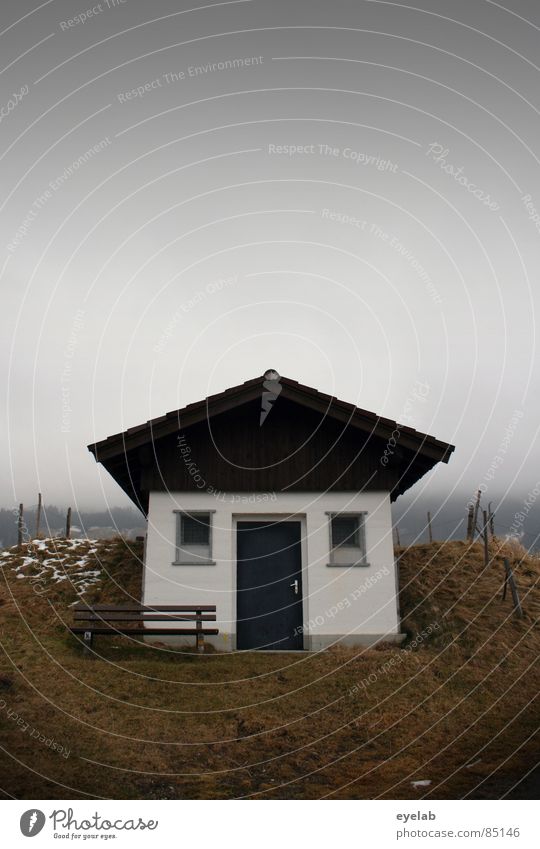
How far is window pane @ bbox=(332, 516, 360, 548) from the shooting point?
16672 millimetres

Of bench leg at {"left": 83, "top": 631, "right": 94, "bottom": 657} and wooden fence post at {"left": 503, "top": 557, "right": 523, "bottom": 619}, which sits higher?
wooden fence post at {"left": 503, "top": 557, "right": 523, "bottom": 619}

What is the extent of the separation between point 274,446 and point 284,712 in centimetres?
678

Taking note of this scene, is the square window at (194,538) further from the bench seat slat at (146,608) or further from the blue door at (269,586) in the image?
the bench seat slat at (146,608)

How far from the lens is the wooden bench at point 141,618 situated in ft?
48.1

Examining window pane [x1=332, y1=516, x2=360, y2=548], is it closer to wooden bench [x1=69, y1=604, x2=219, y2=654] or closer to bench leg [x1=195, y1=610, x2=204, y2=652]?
wooden bench [x1=69, y1=604, x2=219, y2=654]

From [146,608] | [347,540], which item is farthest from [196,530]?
[347,540]

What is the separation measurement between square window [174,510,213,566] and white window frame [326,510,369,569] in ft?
9.03

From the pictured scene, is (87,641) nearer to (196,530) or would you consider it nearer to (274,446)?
(196,530)

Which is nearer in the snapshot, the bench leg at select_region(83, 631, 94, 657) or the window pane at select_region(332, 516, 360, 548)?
the bench leg at select_region(83, 631, 94, 657)

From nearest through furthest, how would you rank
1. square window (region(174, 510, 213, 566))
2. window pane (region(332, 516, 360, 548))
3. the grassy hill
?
the grassy hill < square window (region(174, 510, 213, 566)) < window pane (region(332, 516, 360, 548))

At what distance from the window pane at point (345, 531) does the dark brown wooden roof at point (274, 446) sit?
2.54ft

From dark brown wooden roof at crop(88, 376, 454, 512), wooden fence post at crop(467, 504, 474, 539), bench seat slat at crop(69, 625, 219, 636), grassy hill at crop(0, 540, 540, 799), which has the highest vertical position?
dark brown wooden roof at crop(88, 376, 454, 512)

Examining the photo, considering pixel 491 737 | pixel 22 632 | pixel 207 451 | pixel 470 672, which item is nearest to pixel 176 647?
pixel 22 632

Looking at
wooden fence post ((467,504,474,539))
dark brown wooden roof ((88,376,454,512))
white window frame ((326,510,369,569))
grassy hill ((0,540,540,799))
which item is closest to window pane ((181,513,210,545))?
dark brown wooden roof ((88,376,454,512))
